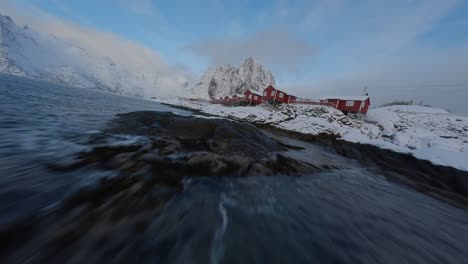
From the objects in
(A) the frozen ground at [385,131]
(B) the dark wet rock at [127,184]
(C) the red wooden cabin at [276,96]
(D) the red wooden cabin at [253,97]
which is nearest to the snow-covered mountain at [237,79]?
(D) the red wooden cabin at [253,97]

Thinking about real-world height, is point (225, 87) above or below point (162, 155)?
above

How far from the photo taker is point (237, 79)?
604 feet

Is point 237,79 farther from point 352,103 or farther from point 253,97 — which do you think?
point 352,103

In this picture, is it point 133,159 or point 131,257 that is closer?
point 131,257

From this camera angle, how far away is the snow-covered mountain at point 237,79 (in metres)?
181

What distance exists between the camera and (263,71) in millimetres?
194000

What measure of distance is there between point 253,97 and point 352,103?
28294 millimetres

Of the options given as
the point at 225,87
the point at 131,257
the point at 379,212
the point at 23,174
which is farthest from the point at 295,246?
the point at 225,87

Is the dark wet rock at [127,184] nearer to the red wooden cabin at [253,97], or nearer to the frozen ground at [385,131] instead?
the frozen ground at [385,131]

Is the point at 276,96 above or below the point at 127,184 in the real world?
above

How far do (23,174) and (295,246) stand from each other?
5954mm

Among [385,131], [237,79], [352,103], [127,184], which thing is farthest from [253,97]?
[237,79]

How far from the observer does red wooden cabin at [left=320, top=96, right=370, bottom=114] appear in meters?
34.1

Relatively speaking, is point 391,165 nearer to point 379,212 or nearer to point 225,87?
point 379,212
